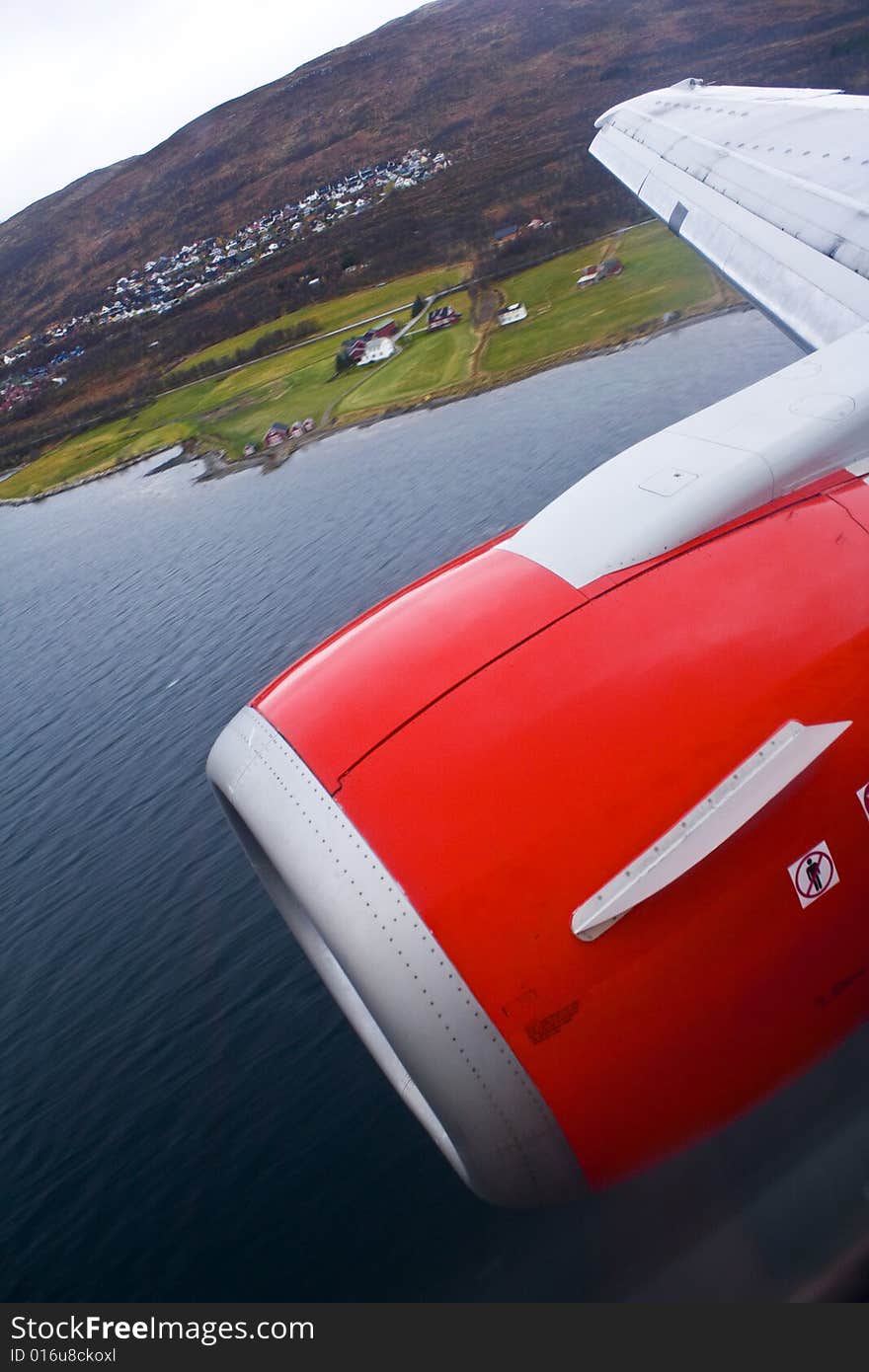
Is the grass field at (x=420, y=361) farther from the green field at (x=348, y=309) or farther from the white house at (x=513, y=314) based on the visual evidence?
the white house at (x=513, y=314)

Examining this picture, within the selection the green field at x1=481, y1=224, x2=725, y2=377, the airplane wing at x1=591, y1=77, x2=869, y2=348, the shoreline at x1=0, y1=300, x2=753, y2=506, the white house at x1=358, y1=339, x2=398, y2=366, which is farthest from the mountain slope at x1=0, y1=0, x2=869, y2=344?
the airplane wing at x1=591, y1=77, x2=869, y2=348

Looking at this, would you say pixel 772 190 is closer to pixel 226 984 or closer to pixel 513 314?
pixel 226 984

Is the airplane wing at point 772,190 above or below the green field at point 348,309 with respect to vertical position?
below

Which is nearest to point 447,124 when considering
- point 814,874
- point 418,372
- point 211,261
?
point 211,261

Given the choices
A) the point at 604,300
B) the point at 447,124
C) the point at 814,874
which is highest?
the point at 447,124

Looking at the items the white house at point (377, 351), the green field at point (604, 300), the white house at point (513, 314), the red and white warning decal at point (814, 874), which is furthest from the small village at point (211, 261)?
the red and white warning decal at point (814, 874)

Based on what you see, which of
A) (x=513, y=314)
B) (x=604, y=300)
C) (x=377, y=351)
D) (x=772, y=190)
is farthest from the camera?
(x=377, y=351)
